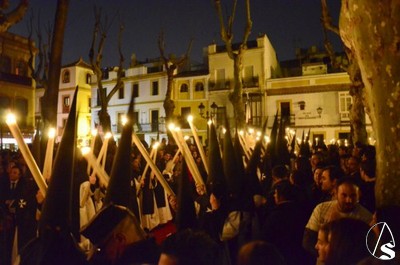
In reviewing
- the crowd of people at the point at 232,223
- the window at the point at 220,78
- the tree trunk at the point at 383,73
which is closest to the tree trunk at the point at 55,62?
the crowd of people at the point at 232,223

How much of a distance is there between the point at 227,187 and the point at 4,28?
6.32 m

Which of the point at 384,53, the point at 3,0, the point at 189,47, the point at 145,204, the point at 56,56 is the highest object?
the point at 189,47

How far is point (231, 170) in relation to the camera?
473 centimetres

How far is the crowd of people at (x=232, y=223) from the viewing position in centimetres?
250

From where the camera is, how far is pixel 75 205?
324 centimetres

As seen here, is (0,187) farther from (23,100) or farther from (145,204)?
(23,100)

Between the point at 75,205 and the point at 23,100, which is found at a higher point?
the point at 23,100

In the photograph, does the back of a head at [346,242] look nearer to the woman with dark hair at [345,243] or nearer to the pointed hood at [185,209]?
the woman with dark hair at [345,243]

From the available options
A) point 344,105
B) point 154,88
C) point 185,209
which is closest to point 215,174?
point 185,209

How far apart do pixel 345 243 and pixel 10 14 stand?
27.2ft

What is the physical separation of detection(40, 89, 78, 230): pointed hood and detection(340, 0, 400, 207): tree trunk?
2.89 metres

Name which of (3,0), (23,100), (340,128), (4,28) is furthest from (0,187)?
(23,100)

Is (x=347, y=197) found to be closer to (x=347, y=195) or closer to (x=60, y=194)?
(x=347, y=195)
